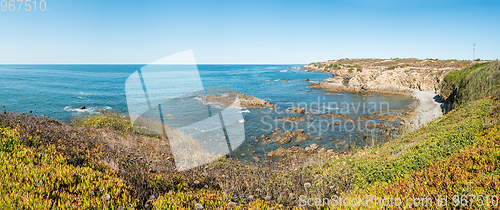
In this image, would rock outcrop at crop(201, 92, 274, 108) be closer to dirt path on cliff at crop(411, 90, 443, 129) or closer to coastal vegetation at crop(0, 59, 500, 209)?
dirt path on cliff at crop(411, 90, 443, 129)

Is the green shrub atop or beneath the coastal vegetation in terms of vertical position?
atop

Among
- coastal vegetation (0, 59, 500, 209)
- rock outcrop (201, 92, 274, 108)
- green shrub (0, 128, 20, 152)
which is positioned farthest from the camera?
rock outcrop (201, 92, 274, 108)

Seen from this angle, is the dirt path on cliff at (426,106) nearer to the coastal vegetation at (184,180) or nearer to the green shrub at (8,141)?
the coastal vegetation at (184,180)

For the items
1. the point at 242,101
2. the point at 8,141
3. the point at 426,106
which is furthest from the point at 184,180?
the point at 426,106

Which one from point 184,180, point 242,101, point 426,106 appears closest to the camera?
point 184,180

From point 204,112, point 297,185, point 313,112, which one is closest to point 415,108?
point 313,112

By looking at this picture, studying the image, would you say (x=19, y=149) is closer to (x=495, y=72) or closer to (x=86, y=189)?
(x=86, y=189)

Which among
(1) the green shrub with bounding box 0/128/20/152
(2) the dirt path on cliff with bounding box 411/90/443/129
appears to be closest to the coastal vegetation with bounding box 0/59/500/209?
(1) the green shrub with bounding box 0/128/20/152

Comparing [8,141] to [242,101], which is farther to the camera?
[242,101]

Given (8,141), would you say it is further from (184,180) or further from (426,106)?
(426,106)

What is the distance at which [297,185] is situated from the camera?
508 centimetres

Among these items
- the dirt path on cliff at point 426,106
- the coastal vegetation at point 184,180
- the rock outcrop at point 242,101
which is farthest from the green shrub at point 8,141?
the rock outcrop at point 242,101

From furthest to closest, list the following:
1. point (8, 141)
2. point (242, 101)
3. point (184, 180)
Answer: point (242, 101) < point (184, 180) < point (8, 141)

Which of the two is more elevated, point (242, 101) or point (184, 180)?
point (184, 180)
